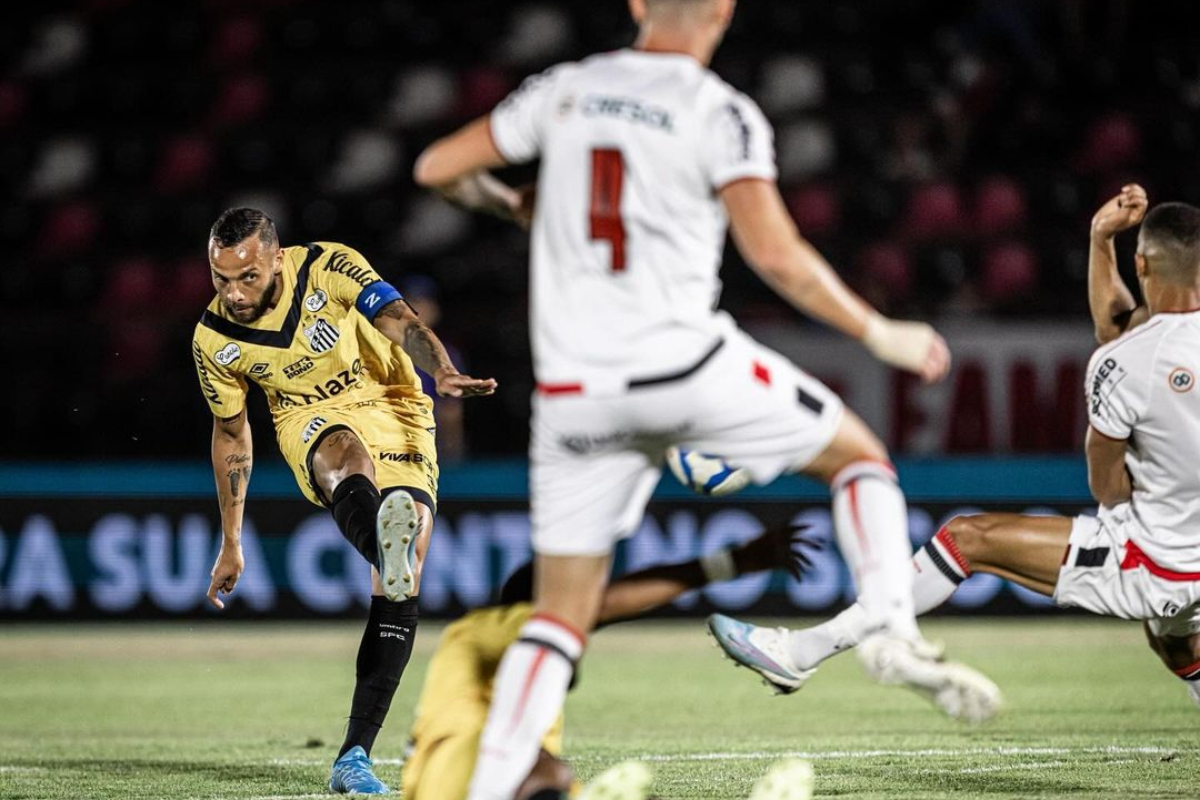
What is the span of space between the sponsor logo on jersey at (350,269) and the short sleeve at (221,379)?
51 centimetres

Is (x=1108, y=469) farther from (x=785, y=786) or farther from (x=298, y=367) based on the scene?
(x=298, y=367)

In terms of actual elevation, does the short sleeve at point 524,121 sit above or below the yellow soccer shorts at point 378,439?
above

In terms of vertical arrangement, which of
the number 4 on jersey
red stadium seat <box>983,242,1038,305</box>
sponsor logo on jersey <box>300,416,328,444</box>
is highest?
the number 4 on jersey

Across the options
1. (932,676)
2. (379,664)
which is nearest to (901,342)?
(932,676)

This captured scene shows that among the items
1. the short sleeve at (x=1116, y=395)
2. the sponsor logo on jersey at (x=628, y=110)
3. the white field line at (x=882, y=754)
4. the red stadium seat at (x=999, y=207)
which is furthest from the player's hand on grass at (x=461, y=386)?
the red stadium seat at (x=999, y=207)

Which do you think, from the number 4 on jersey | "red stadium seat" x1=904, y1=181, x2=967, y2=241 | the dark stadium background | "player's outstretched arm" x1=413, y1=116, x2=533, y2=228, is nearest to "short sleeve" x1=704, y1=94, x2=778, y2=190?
the number 4 on jersey

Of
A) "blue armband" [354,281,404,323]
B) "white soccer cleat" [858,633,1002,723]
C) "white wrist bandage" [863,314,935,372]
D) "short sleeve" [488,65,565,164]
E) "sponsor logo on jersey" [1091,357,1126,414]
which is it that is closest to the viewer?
"white soccer cleat" [858,633,1002,723]

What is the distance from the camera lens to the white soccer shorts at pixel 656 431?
4.56 metres

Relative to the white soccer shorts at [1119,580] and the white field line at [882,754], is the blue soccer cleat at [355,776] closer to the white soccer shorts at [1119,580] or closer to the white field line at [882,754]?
the white field line at [882,754]

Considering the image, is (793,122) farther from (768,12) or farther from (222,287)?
(222,287)

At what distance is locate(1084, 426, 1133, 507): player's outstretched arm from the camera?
6.48m

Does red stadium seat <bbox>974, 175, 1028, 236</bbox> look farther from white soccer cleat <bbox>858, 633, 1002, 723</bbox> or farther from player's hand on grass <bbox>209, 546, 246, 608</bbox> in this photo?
white soccer cleat <bbox>858, 633, 1002, 723</bbox>

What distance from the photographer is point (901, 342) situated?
4.58 metres

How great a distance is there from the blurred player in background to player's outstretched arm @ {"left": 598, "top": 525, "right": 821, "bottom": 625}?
404mm
